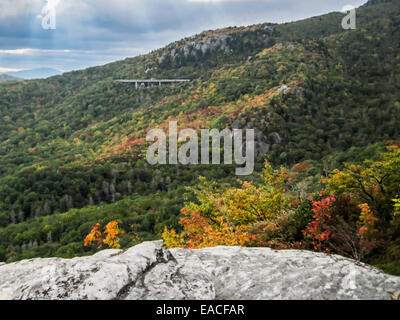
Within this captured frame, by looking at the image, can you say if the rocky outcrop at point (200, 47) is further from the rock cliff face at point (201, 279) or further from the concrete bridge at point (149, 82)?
the rock cliff face at point (201, 279)

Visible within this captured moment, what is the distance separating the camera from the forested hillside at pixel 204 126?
47.2 meters

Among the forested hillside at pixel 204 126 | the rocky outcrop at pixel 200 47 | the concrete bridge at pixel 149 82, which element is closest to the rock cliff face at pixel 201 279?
the forested hillside at pixel 204 126

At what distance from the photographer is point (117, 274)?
4426 mm

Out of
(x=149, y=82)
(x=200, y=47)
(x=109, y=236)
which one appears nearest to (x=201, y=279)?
(x=109, y=236)

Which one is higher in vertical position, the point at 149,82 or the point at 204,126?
the point at 149,82

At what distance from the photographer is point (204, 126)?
8238cm

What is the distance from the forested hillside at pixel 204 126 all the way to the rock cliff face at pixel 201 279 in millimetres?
1055

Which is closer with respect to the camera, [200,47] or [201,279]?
[201,279]

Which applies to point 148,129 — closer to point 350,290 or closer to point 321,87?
point 321,87

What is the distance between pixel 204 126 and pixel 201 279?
7852 centimetres

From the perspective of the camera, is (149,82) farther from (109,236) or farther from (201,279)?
(201,279)

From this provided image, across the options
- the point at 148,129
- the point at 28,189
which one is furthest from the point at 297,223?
the point at 148,129

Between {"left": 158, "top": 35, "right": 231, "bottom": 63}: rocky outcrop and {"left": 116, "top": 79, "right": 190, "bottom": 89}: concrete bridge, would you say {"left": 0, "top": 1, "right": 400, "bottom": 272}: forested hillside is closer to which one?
{"left": 158, "top": 35, "right": 231, "bottom": 63}: rocky outcrop

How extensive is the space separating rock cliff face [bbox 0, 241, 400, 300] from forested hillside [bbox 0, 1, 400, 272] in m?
1.06
